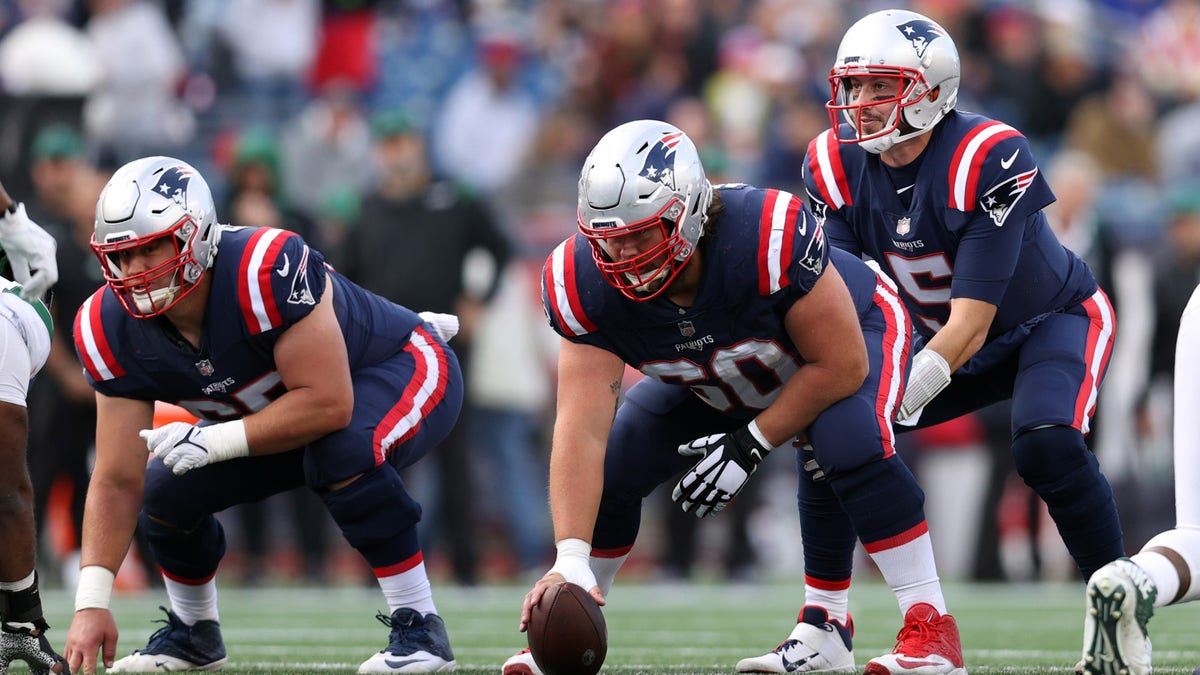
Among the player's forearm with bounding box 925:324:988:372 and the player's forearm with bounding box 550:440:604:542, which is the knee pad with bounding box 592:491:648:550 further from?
the player's forearm with bounding box 925:324:988:372

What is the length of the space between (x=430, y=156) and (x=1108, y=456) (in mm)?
4586

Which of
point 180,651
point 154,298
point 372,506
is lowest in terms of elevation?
point 180,651

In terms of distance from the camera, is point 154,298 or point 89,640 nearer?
point 89,640

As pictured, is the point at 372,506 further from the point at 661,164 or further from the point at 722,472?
the point at 661,164

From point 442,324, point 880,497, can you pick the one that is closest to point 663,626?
point 442,324

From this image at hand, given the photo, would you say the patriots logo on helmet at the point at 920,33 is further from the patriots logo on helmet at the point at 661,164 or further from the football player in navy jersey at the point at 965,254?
the patriots logo on helmet at the point at 661,164

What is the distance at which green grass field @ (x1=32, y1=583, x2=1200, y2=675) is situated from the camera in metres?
5.02

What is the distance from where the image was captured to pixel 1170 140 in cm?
1205

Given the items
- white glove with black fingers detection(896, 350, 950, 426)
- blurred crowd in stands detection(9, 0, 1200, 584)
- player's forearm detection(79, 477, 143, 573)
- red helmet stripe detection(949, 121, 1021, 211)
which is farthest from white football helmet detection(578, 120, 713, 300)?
blurred crowd in stands detection(9, 0, 1200, 584)

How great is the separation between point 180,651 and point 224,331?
100 centimetres

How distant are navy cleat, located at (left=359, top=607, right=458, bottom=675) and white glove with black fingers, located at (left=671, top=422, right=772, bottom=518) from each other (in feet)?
3.04

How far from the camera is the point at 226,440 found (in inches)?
173

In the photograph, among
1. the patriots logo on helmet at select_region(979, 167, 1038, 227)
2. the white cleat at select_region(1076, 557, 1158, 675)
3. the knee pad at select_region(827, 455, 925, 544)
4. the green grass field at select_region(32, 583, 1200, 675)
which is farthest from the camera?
the green grass field at select_region(32, 583, 1200, 675)

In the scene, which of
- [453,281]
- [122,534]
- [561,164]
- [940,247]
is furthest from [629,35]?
[122,534]
